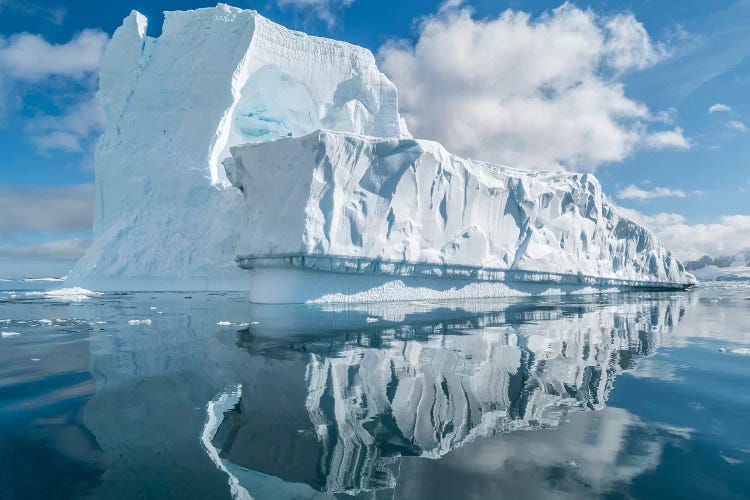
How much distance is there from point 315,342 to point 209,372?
2.10 m

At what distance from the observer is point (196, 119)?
24.0 meters

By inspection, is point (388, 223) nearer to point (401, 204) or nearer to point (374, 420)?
point (401, 204)

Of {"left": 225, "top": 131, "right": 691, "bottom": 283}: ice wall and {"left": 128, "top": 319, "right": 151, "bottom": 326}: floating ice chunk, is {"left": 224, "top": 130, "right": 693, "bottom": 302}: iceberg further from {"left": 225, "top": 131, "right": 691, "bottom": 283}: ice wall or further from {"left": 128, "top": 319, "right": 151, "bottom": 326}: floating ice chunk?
{"left": 128, "top": 319, "right": 151, "bottom": 326}: floating ice chunk

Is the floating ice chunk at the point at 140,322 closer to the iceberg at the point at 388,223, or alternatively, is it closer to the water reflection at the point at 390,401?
the water reflection at the point at 390,401

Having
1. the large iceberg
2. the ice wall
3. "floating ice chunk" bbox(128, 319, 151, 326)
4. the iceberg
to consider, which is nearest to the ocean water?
"floating ice chunk" bbox(128, 319, 151, 326)

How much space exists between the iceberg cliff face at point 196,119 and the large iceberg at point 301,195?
0.26 ft

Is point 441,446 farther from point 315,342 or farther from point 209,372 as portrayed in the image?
point 315,342

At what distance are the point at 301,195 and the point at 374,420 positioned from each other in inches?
430

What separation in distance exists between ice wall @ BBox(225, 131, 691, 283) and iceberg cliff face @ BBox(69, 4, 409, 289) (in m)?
8.07

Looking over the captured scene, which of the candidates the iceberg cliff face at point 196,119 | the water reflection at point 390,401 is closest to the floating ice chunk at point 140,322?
the water reflection at point 390,401

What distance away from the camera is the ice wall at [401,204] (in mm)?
→ 13625

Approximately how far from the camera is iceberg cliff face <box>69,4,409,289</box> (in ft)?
74.7

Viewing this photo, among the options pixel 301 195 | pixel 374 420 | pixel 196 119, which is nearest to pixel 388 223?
pixel 301 195

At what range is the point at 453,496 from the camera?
2.14m
